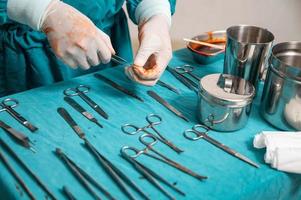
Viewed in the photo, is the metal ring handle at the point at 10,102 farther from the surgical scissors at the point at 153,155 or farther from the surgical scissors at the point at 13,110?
the surgical scissors at the point at 153,155

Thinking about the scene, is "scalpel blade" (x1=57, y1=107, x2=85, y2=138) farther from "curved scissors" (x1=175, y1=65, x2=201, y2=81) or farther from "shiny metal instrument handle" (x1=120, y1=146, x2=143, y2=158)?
"curved scissors" (x1=175, y1=65, x2=201, y2=81)

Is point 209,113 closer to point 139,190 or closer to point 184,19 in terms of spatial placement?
point 139,190

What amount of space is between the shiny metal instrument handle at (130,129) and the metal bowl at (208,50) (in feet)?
1.21

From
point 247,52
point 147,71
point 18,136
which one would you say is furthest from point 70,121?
point 247,52

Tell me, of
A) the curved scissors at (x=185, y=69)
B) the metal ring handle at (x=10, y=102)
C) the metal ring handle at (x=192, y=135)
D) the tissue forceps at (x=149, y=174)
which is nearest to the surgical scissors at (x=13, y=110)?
the metal ring handle at (x=10, y=102)

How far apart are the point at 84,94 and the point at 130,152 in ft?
0.83

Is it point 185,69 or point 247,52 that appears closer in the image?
point 247,52

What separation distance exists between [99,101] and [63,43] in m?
0.16

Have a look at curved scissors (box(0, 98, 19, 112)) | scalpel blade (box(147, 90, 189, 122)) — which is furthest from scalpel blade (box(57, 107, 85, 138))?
scalpel blade (box(147, 90, 189, 122))

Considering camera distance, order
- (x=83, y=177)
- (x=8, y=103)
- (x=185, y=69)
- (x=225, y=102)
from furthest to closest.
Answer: (x=185, y=69) → (x=8, y=103) → (x=225, y=102) → (x=83, y=177)

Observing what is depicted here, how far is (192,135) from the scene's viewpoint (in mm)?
813

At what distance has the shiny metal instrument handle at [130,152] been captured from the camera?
74 centimetres

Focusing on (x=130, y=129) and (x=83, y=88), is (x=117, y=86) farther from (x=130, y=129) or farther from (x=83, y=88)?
(x=130, y=129)

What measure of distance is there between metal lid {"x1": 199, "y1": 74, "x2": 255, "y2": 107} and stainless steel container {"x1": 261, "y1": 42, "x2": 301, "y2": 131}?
5 cm
